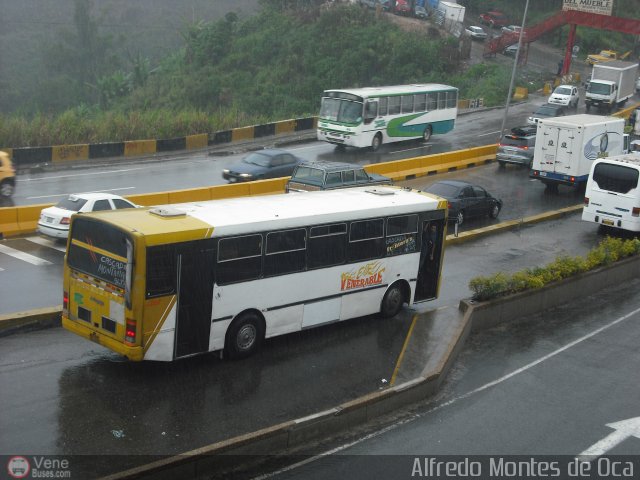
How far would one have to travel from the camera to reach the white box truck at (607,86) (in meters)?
57.8

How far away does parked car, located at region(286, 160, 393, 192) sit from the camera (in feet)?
83.3

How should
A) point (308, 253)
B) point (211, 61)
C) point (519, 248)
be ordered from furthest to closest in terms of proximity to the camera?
1. point (211, 61)
2. point (519, 248)
3. point (308, 253)

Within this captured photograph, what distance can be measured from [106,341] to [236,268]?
2363 millimetres

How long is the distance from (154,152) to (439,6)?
4976 centimetres

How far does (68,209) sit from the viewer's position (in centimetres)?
2175

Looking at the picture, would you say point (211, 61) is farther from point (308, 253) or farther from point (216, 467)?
point (216, 467)

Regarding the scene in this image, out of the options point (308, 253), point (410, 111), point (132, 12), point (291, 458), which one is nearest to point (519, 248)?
point (308, 253)

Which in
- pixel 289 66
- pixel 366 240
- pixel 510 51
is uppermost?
pixel 510 51

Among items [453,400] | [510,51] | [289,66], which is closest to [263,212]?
[453,400]

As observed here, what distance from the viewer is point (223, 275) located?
13.6 meters

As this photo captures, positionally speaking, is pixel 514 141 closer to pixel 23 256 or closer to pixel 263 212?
pixel 23 256

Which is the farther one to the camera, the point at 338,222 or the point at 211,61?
the point at 211,61

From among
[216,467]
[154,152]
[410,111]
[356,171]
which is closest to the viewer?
[216,467]

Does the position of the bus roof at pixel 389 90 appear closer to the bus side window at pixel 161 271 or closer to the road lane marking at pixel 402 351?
the road lane marking at pixel 402 351
